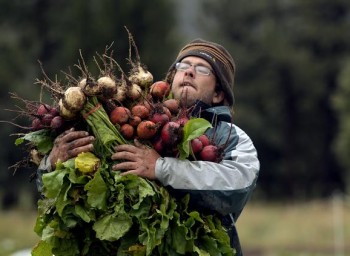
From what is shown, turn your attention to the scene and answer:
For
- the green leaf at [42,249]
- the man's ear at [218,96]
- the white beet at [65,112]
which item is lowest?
the green leaf at [42,249]

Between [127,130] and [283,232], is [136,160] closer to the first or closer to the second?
[127,130]

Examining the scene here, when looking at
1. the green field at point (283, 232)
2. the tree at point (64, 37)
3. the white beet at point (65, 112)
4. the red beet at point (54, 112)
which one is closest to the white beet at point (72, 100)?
the white beet at point (65, 112)

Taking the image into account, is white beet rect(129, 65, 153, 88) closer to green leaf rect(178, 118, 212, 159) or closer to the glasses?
the glasses

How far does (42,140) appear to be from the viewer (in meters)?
4.79

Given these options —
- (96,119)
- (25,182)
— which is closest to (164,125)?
(96,119)

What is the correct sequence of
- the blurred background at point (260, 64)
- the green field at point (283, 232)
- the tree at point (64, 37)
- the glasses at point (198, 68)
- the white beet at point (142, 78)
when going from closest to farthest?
the white beet at point (142, 78) → the glasses at point (198, 68) → the green field at point (283, 232) → the tree at point (64, 37) → the blurred background at point (260, 64)

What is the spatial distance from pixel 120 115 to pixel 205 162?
1.52 ft

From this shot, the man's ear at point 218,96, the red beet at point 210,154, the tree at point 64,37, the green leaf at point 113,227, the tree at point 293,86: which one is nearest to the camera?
the green leaf at point 113,227

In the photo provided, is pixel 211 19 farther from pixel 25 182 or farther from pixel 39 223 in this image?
pixel 39 223

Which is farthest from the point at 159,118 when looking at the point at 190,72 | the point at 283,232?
the point at 283,232

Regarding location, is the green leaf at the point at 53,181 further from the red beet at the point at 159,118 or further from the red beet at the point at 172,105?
the red beet at the point at 172,105

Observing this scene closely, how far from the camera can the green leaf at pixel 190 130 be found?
464cm

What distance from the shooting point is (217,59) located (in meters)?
5.40

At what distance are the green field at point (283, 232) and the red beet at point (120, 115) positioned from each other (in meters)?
18.1
